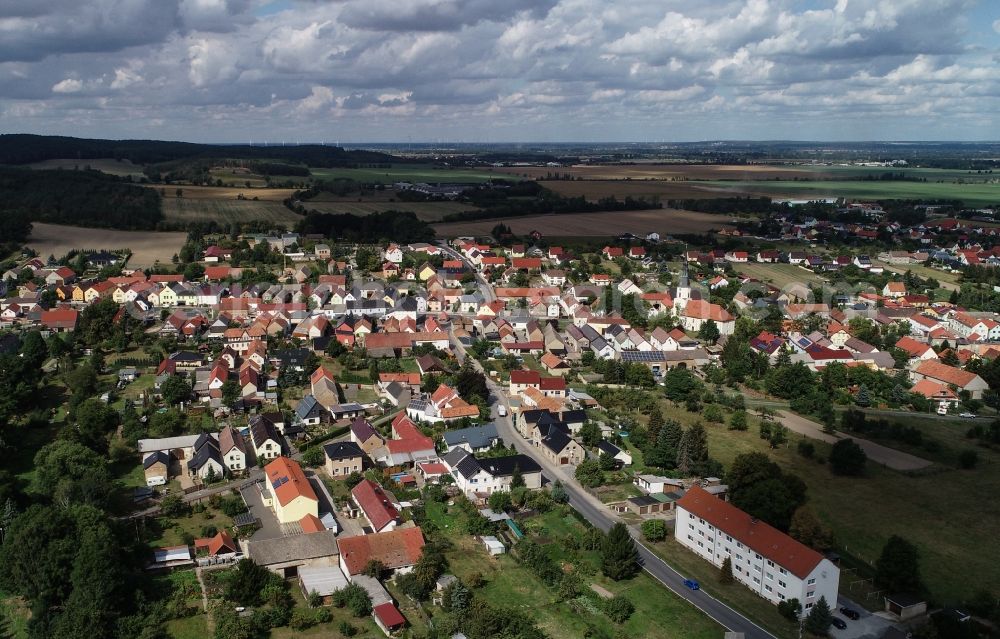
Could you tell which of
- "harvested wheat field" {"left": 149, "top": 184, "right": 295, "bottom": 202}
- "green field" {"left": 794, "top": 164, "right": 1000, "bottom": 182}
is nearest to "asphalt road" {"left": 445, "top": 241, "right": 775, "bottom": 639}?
A: "harvested wheat field" {"left": 149, "top": 184, "right": 295, "bottom": 202}

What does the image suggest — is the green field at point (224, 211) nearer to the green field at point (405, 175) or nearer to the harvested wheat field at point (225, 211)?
the harvested wheat field at point (225, 211)

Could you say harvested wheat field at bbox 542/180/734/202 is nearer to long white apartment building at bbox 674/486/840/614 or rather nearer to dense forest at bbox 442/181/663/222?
dense forest at bbox 442/181/663/222

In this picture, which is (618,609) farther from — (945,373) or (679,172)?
(679,172)

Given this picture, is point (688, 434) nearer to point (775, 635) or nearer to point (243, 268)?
point (775, 635)

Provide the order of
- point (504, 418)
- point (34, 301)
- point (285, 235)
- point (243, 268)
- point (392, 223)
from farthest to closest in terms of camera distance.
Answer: point (392, 223), point (285, 235), point (243, 268), point (34, 301), point (504, 418)

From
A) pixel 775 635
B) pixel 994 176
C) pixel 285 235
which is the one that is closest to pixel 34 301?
pixel 285 235

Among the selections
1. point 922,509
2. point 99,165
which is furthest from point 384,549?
point 99,165
